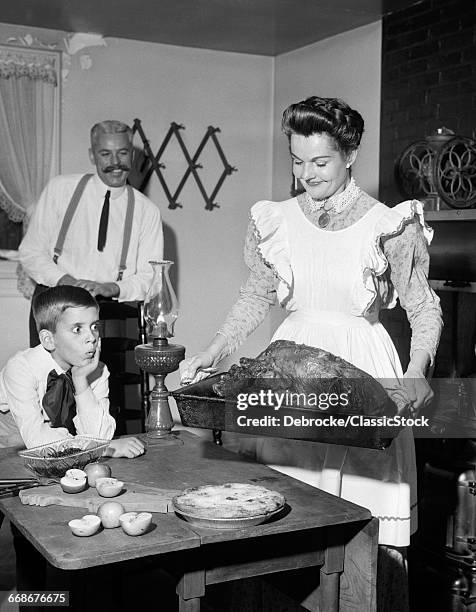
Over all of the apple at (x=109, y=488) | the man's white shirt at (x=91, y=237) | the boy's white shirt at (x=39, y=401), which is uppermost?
the man's white shirt at (x=91, y=237)

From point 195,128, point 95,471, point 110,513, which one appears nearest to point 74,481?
point 95,471

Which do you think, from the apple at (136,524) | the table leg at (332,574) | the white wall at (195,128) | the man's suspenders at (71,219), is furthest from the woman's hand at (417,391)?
the white wall at (195,128)

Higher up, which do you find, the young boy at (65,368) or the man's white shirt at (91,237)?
the man's white shirt at (91,237)

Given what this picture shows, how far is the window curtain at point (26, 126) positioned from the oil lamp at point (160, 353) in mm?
3435

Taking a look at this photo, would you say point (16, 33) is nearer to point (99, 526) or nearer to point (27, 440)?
point (27, 440)

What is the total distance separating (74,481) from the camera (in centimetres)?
243

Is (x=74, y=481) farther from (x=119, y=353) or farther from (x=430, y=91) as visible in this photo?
(x=430, y=91)

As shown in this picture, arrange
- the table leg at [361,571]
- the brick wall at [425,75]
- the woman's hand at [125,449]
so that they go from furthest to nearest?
the brick wall at [425,75] < the woman's hand at [125,449] < the table leg at [361,571]

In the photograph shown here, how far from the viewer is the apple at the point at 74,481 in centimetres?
241

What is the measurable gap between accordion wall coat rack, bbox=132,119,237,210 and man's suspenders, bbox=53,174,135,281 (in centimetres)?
121

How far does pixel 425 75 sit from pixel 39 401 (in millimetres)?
3671

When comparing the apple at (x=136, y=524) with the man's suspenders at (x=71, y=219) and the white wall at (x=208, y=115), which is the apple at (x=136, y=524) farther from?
the white wall at (x=208, y=115)

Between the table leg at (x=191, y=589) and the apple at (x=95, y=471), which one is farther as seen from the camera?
the apple at (x=95, y=471)

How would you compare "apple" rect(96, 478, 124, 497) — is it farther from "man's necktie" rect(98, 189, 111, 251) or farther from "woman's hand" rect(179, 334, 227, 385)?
"man's necktie" rect(98, 189, 111, 251)
